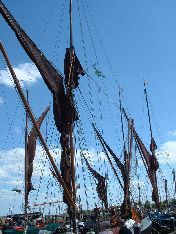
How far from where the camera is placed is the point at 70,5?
30062 mm

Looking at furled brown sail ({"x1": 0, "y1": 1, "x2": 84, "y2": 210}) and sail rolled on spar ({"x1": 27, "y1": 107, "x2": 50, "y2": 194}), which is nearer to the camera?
furled brown sail ({"x1": 0, "y1": 1, "x2": 84, "y2": 210})

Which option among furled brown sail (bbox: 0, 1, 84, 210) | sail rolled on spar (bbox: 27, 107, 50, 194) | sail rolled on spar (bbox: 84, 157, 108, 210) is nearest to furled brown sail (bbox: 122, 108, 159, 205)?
sail rolled on spar (bbox: 84, 157, 108, 210)

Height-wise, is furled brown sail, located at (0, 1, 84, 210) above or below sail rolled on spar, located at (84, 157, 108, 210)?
above

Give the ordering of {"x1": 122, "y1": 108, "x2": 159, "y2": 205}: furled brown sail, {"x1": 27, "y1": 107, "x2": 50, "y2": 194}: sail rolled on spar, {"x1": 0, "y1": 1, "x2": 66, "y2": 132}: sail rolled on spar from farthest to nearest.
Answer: {"x1": 122, "y1": 108, "x2": 159, "y2": 205}: furled brown sail → {"x1": 27, "y1": 107, "x2": 50, "y2": 194}: sail rolled on spar → {"x1": 0, "y1": 1, "x2": 66, "y2": 132}: sail rolled on spar

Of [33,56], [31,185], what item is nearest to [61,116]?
[33,56]

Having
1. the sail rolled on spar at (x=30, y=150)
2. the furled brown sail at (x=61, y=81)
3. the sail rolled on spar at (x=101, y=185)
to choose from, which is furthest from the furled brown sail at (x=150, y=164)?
the furled brown sail at (x=61, y=81)

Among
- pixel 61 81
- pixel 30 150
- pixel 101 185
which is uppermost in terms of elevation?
pixel 61 81

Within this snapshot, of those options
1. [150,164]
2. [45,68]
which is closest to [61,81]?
[45,68]

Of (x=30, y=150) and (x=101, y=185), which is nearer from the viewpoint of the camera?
(x=30, y=150)

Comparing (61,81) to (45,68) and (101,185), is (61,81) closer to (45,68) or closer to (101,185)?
(45,68)

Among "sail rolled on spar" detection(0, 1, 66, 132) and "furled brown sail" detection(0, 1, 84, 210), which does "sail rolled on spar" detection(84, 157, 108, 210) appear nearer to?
"furled brown sail" detection(0, 1, 84, 210)

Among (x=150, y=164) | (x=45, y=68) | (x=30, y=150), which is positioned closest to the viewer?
(x=45, y=68)

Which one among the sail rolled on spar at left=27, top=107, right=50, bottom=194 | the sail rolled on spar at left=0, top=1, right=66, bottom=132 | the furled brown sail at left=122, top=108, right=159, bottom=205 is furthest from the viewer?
the furled brown sail at left=122, top=108, right=159, bottom=205

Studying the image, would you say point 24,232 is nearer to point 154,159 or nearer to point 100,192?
point 100,192
